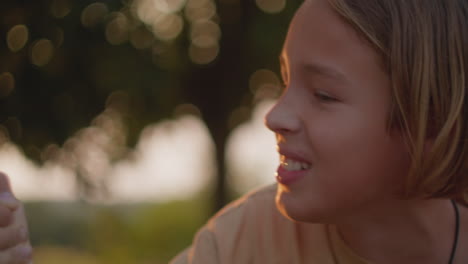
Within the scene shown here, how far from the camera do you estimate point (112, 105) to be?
454 centimetres

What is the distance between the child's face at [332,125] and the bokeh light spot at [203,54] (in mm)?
3312

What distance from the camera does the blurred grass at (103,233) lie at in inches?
222

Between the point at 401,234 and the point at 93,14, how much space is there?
3.14 metres

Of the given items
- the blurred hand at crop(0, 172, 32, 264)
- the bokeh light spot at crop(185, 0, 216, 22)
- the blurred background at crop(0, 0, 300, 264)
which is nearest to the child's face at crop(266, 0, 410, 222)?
the blurred hand at crop(0, 172, 32, 264)

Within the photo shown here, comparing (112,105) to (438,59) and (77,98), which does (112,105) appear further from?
(438,59)

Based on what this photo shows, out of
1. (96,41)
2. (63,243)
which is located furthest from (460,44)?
(63,243)

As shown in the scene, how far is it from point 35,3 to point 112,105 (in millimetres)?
866

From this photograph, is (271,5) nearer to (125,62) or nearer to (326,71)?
(125,62)

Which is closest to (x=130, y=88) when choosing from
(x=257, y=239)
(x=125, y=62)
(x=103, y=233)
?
(x=125, y=62)

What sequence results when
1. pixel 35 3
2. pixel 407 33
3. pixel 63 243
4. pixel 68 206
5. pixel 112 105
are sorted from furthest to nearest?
pixel 63 243
pixel 68 206
pixel 112 105
pixel 35 3
pixel 407 33

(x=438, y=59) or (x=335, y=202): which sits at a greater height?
(x=438, y=59)

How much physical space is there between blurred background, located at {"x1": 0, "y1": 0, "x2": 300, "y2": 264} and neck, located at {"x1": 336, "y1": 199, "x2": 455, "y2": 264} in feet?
7.80

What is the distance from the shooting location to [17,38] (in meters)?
4.17

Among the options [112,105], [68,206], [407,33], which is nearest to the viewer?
[407,33]
